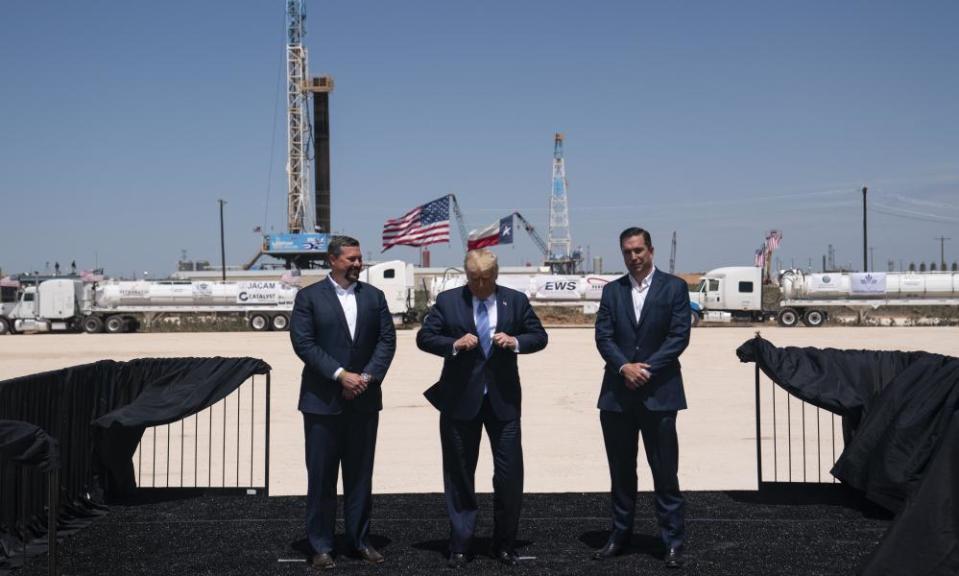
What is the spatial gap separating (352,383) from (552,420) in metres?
6.98

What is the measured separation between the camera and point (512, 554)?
549 centimetres

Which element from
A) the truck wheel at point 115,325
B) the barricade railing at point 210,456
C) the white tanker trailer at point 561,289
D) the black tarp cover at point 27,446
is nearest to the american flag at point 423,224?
the white tanker trailer at point 561,289

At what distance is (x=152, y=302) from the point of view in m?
40.1

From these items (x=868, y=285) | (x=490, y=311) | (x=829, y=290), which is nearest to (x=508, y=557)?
(x=490, y=311)

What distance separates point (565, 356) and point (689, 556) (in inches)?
684

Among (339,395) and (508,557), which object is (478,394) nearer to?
(339,395)

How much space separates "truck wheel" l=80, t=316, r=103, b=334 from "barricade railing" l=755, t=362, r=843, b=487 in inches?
1302

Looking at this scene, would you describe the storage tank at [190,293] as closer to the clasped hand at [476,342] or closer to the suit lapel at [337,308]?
the suit lapel at [337,308]

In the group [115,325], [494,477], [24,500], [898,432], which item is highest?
[898,432]

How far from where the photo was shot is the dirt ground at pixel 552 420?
846cm

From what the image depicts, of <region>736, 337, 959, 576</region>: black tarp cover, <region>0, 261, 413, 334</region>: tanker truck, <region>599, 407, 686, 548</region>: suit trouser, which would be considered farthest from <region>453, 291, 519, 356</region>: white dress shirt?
<region>0, 261, 413, 334</region>: tanker truck

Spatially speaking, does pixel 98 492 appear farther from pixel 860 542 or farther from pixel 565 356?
pixel 565 356

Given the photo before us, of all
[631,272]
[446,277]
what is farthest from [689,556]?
[446,277]

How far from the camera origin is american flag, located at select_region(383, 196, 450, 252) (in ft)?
147
